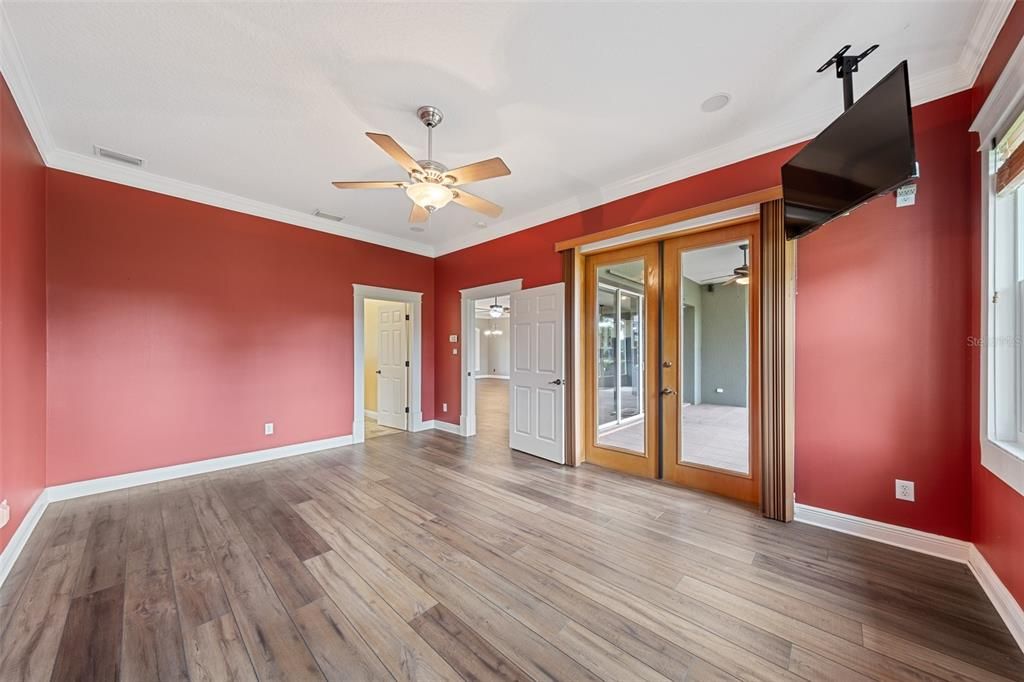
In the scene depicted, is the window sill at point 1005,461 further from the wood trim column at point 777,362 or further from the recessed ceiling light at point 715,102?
the recessed ceiling light at point 715,102

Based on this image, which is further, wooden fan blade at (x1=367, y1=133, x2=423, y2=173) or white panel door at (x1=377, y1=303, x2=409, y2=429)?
white panel door at (x1=377, y1=303, x2=409, y2=429)

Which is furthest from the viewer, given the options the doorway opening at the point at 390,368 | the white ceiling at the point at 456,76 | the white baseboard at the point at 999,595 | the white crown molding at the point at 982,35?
the doorway opening at the point at 390,368

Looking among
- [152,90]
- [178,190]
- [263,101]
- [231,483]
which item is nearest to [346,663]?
[231,483]

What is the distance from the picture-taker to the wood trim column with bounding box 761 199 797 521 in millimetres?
2678

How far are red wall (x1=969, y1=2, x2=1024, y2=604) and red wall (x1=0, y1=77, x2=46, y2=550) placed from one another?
17.5ft

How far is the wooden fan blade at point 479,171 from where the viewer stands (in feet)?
7.35

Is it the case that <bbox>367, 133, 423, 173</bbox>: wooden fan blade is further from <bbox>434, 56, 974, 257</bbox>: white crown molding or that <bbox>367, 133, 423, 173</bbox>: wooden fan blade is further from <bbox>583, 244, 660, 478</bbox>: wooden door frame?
<bbox>583, 244, 660, 478</bbox>: wooden door frame

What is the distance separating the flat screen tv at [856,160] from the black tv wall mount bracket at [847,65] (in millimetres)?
122

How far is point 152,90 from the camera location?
2352 mm

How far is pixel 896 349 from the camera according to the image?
7.72 ft

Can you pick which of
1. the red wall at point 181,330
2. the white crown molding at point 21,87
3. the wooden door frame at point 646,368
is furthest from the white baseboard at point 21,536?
the wooden door frame at point 646,368

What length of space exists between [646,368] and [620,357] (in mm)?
468

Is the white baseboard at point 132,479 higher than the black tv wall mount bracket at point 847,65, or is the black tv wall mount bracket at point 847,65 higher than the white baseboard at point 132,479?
the black tv wall mount bracket at point 847,65

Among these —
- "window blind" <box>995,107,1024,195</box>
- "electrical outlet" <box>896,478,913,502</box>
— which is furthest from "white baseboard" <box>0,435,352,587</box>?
"window blind" <box>995,107,1024,195</box>
